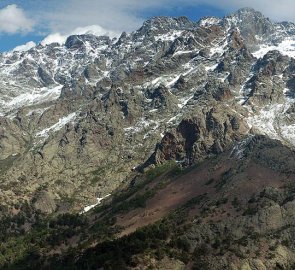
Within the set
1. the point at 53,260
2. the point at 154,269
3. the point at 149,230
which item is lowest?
the point at 53,260

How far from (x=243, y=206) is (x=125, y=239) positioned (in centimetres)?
4057

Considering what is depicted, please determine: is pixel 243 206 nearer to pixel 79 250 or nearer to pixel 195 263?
pixel 195 263

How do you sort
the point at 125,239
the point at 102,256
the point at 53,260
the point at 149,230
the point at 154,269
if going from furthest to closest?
1. the point at 53,260
2. the point at 149,230
3. the point at 125,239
4. the point at 102,256
5. the point at 154,269

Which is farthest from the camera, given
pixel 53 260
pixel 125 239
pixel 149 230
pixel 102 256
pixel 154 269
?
pixel 53 260

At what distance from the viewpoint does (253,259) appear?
150 meters

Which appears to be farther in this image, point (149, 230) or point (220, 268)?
point (149, 230)

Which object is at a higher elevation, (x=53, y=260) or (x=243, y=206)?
(x=243, y=206)

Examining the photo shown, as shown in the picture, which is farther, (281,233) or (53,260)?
(53,260)

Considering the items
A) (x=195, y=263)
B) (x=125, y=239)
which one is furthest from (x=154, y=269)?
(x=125, y=239)

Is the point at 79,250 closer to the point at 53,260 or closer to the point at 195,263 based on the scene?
the point at 53,260

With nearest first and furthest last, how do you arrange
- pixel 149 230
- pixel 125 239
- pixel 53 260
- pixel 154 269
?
pixel 154 269 → pixel 125 239 → pixel 149 230 → pixel 53 260

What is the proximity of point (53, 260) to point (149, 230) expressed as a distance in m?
39.9

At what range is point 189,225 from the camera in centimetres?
17425

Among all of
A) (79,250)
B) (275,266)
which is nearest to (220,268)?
(275,266)
